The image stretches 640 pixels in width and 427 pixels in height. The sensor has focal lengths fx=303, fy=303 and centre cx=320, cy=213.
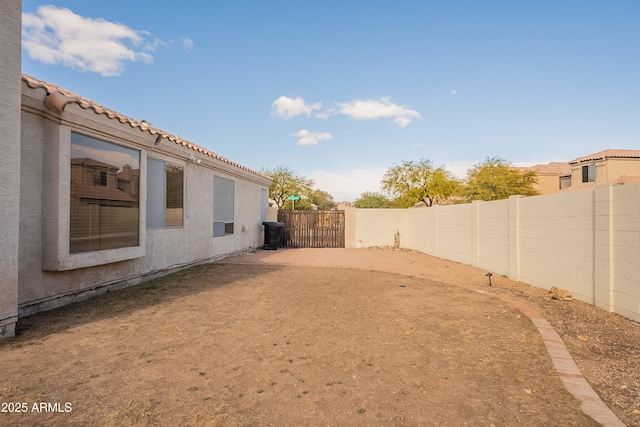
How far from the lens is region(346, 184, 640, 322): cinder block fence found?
4.80m

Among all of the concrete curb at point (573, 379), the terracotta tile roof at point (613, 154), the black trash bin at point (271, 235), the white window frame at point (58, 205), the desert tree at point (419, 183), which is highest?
the terracotta tile roof at point (613, 154)

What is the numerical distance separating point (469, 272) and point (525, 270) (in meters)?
1.84

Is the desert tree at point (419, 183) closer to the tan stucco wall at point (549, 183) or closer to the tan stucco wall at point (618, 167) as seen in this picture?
the tan stucco wall at point (618, 167)

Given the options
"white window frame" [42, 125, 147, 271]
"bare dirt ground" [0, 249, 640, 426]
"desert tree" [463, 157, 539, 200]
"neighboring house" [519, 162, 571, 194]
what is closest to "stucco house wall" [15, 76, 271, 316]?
"white window frame" [42, 125, 147, 271]

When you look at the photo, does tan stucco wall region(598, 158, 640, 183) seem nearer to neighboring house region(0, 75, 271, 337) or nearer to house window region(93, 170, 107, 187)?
neighboring house region(0, 75, 271, 337)

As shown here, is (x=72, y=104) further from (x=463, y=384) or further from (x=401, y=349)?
(x=463, y=384)

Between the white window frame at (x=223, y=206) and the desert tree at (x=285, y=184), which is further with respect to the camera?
the desert tree at (x=285, y=184)

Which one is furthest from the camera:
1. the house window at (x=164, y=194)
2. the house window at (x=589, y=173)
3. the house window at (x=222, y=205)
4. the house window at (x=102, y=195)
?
the house window at (x=589, y=173)

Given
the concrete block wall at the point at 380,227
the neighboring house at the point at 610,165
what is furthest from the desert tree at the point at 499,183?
the concrete block wall at the point at 380,227

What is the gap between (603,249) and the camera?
5250 mm

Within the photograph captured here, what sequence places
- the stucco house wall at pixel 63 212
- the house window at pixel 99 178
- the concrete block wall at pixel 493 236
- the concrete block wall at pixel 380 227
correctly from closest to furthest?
the stucco house wall at pixel 63 212 < the house window at pixel 99 178 < the concrete block wall at pixel 493 236 < the concrete block wall at pixel 380 227

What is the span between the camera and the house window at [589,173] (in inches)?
1298

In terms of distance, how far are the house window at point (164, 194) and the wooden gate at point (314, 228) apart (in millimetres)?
8761

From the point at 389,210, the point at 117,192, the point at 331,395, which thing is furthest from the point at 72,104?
the point at 389,210
